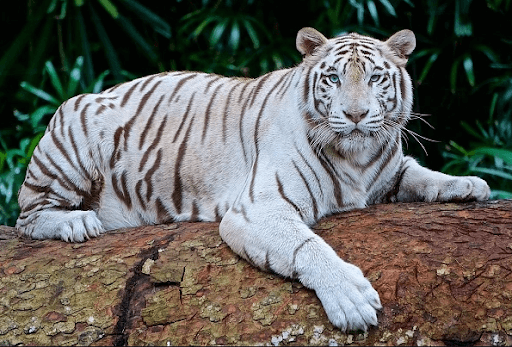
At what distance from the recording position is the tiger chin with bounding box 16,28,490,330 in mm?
2459

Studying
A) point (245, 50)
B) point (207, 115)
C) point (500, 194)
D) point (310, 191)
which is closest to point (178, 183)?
point (207, 115)

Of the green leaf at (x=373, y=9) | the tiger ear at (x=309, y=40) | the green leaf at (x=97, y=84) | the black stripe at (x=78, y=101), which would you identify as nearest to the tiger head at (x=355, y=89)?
the tiger ear at (x=309, y=40)

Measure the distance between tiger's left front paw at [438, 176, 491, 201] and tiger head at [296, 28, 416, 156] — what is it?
13.7 inches

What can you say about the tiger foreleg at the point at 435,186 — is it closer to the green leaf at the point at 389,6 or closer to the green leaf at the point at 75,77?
the green leaf at the point at 389,6

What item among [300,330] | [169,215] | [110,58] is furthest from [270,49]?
[300,330]

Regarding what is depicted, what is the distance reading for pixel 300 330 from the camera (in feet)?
7.15

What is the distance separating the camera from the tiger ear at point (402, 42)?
2.72 metres

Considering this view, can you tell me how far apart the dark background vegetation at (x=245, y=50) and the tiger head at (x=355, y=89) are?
5.74 feet

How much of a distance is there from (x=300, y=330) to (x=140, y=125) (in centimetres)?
149

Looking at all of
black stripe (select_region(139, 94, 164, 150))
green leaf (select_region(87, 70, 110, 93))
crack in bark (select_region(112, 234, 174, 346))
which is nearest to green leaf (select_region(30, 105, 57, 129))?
green leaf (select_region(87, 70, 110, 93))

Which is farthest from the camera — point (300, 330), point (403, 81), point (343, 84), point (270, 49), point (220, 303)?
point (270, 49)

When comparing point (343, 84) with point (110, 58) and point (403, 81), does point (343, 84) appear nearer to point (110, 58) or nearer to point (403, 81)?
point (403, 81)

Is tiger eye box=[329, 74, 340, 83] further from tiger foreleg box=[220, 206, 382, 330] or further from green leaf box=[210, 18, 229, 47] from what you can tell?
green leaf box=[210, 18, 229, 47]

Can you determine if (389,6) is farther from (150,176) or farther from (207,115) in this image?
(150,176)
